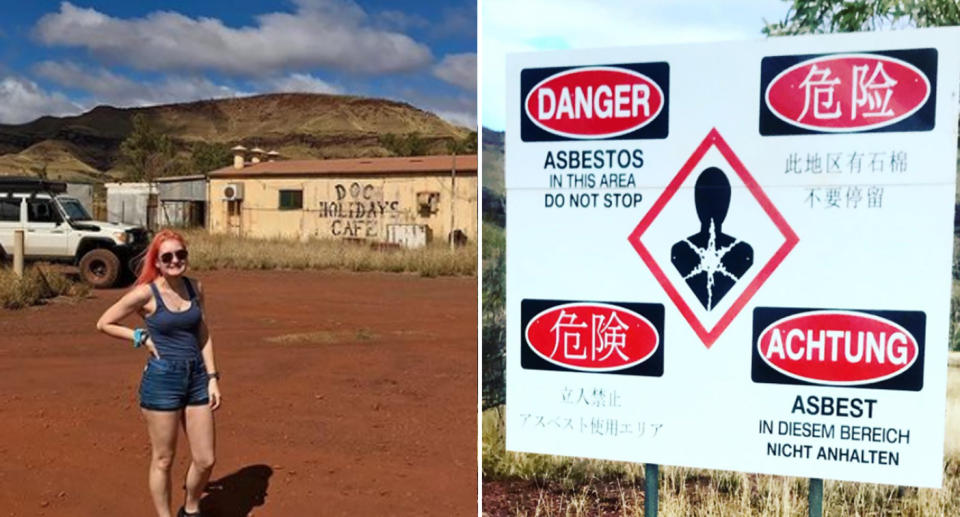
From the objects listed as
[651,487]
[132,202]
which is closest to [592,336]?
[651,487]

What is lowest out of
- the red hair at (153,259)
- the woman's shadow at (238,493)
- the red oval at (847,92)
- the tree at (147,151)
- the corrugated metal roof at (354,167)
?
the woman's shadow at (238,493)

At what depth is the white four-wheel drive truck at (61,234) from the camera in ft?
30.5

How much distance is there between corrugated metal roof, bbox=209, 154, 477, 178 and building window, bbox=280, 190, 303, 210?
318mm

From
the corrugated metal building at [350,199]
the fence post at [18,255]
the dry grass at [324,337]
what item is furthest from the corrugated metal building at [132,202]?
the dry grass at [324,337]

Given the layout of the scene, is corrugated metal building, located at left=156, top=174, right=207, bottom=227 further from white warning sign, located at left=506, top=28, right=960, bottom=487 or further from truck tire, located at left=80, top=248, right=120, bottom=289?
white warning sign, located at left=506, top=28, right=960, bottom=487

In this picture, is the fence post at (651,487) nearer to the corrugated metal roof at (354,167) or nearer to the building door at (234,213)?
the corrugated metal roof at (354,167)

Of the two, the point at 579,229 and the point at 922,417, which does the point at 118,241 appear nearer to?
the point at 579,229

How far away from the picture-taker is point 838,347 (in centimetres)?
252

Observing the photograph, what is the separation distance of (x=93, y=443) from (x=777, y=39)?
3.57 m

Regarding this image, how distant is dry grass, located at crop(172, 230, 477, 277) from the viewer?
414 inches

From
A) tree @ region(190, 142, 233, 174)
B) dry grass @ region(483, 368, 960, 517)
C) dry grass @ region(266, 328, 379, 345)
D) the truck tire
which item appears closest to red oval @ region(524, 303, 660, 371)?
dry grass @ region(483, 368, 960, 517)

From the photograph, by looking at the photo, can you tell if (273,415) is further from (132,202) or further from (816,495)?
(132,202)

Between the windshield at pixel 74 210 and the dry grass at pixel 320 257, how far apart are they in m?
1.06

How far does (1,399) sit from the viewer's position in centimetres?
525
